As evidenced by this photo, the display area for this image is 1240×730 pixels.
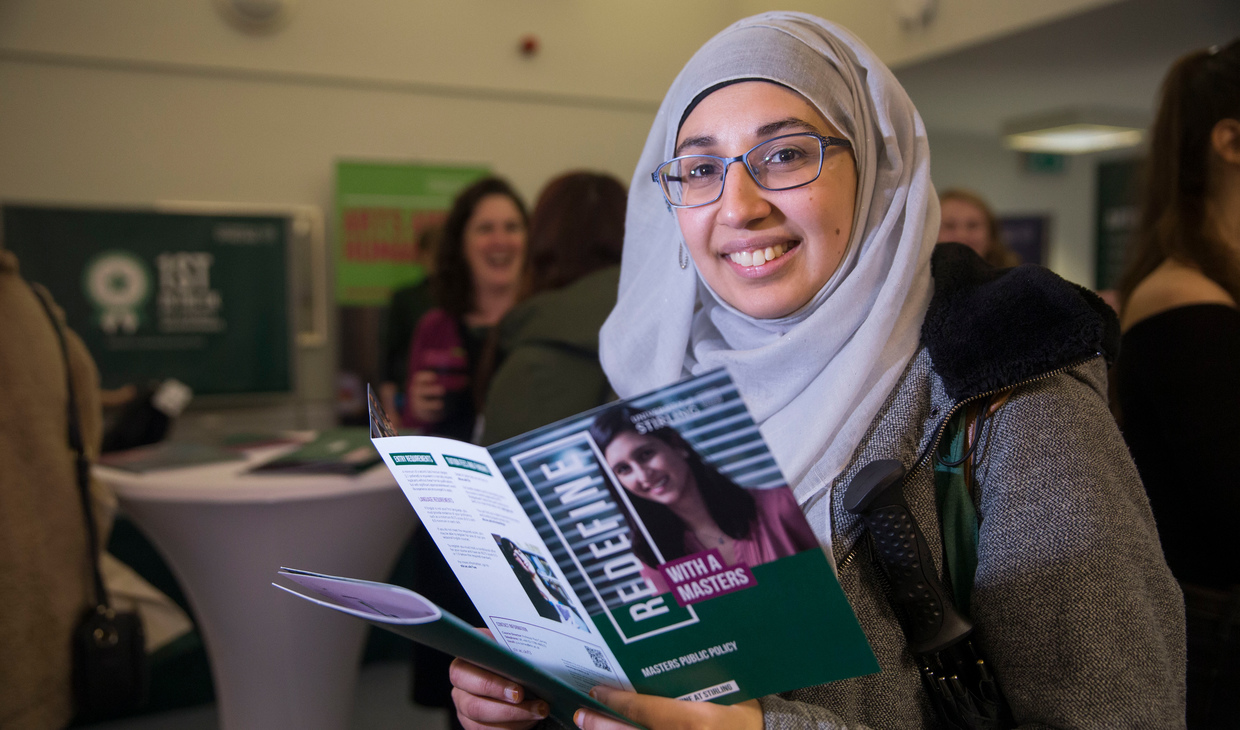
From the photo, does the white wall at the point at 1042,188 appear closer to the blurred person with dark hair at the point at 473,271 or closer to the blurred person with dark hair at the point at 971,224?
the blurred person with dark hair at the point at 971,224

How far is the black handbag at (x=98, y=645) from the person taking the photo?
1.73 m

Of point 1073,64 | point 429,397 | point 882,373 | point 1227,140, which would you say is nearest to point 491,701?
point 882,373

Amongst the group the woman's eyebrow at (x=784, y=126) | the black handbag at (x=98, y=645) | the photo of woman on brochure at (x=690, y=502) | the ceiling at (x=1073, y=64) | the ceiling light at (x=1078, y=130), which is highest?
the ceiling at (x=1073, y=64)

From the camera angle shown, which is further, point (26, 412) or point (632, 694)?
point (26, 412)

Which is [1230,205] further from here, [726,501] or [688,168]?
[726,501]

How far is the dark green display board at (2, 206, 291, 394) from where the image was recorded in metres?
4.47

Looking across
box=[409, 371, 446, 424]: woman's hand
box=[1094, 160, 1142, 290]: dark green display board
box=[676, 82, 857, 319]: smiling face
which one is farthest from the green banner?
box=[676, 82, 857, 319]: smiling face

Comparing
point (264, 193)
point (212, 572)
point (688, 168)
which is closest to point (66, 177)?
point (264, 193)

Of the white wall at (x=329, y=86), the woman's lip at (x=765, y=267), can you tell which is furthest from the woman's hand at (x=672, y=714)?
the white wall at (x=329, y=86)

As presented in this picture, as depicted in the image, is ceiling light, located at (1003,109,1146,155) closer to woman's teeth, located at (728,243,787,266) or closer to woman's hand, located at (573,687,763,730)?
woman's teeth, located at (728,243,787,266)

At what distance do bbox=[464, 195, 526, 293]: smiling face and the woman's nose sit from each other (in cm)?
215

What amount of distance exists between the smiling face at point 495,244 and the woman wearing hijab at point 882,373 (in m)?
1.98

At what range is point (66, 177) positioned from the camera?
15.6 feet

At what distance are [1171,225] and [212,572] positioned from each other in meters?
2.31
